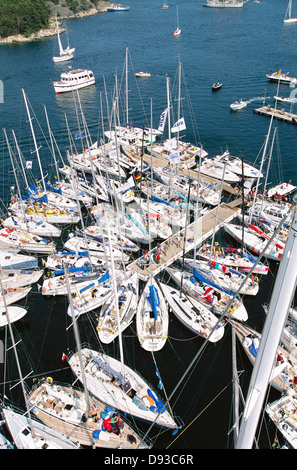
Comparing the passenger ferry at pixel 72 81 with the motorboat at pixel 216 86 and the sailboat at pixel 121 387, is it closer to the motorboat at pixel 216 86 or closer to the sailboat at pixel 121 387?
the motorboat at pixel 216 86

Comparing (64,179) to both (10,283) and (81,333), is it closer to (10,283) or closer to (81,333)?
(10,283)

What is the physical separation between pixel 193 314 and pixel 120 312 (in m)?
8.92

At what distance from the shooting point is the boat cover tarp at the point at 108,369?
35031mm

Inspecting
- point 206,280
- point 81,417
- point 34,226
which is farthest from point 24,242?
point 81,417

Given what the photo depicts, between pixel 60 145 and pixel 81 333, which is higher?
pixel 60 145

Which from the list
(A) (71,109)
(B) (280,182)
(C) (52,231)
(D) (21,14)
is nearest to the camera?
(C) (52,231)

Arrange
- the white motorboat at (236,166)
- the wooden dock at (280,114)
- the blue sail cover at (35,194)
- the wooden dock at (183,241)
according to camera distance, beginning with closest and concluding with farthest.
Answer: the wooden dock at (183,241)
the blue sail cover at (35,194)
the white motorboat at (236,166)
the wooden dock at (280,114)

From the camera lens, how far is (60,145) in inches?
3514

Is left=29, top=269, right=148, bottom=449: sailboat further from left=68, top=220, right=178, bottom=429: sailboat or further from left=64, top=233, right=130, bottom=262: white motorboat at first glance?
left=64, top=233, right=130, bottom=262: white motorboat

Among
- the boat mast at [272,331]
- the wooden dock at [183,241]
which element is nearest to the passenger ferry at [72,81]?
the wooden dock at [183,241]

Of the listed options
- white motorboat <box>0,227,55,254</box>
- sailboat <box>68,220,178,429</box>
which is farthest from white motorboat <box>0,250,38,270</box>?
sailboat <box>68,220,178,429</box>

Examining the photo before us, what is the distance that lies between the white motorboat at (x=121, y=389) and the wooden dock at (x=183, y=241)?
13860 mm

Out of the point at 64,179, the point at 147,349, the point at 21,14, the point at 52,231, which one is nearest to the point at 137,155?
the point at 64,179
